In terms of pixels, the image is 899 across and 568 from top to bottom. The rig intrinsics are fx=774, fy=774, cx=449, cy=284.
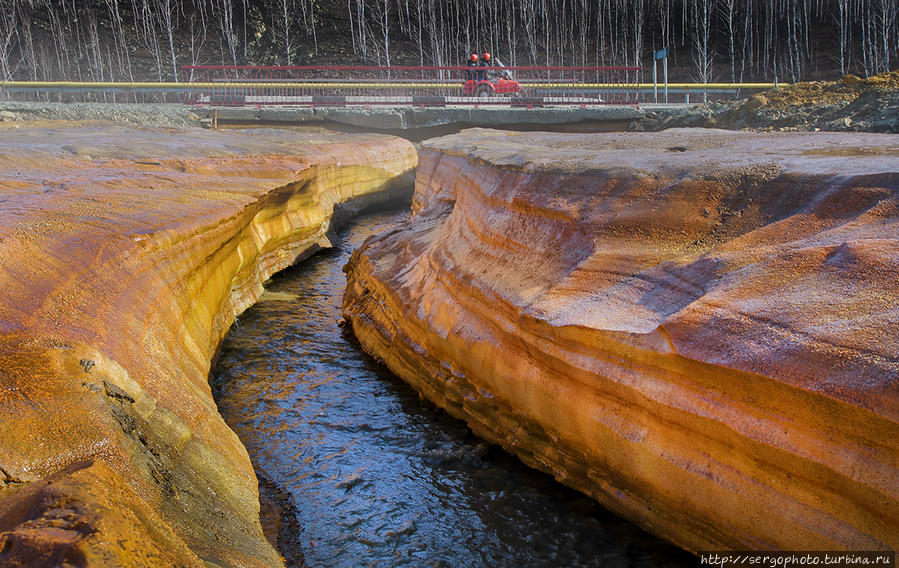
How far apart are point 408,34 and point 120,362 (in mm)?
25526

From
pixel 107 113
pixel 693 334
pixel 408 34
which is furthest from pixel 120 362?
pixel 408 34

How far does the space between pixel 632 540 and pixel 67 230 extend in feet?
11.1

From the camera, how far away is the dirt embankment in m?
9.97

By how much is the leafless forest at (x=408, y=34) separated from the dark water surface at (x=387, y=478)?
70.5ft

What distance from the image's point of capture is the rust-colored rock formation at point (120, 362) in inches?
84.9

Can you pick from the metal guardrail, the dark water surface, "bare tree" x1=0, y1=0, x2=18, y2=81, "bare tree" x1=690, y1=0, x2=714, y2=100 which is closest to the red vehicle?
the metal guardrail

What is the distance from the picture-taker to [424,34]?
89.7ft

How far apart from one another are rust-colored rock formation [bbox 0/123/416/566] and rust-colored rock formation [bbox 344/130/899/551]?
5.03 feet

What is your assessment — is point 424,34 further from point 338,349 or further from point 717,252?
point 717,252

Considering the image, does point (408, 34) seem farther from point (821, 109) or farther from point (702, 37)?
point (821, 109)

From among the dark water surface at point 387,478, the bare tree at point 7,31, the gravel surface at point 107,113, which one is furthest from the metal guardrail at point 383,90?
the dark water surface at point 387,478

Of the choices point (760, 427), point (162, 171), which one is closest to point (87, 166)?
point (162, 171)

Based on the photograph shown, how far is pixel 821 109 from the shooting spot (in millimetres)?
11445

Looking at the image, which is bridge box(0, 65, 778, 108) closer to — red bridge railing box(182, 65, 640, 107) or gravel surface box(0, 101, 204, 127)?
red bridge railing box(182, 65, 640, 107)
